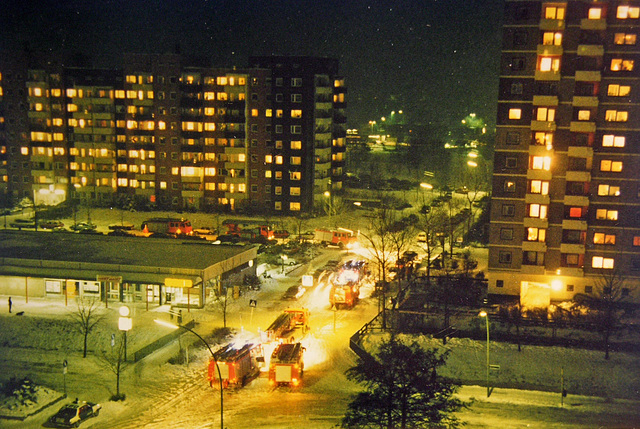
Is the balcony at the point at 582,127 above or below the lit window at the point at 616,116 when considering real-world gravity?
below

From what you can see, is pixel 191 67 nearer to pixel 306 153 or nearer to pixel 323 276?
pixel 306 153

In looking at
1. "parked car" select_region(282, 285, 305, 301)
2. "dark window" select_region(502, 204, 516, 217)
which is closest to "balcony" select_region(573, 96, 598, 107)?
"dark window" select_region(502, 204, 516, 217)

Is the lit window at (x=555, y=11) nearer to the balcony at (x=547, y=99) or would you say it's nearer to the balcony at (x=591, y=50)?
the balcony at (x=591, y=50)

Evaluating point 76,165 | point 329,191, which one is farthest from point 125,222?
point 329,191

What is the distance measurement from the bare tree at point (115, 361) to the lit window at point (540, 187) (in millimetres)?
27922

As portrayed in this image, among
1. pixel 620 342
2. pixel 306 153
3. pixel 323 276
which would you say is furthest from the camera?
pixel 306 153

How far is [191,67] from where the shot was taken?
79188 millimetres

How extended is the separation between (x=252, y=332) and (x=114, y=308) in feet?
34.0

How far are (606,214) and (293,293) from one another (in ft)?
71.9

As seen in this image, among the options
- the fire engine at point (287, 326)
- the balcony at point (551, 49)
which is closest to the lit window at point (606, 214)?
the balcony at point (551, 49)

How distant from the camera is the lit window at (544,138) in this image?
139 ft

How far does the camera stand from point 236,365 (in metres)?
30.0

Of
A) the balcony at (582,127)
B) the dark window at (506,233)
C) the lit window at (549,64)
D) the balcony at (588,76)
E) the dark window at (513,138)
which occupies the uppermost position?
the lit window at (549,64)

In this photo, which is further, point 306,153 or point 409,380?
point 306,153
